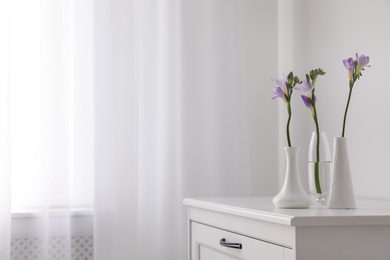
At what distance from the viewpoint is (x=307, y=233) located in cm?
154

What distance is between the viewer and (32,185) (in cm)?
261

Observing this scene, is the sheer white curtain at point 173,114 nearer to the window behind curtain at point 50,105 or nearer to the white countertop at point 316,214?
the window behind curtain at point 50,105

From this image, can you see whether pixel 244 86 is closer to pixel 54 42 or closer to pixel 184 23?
pixel 184 23

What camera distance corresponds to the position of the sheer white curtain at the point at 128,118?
8.54 feet

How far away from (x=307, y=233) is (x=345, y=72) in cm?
108

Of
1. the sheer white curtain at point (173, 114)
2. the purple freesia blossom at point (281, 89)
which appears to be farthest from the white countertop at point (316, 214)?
the sheer white curtain at point (173, 114)

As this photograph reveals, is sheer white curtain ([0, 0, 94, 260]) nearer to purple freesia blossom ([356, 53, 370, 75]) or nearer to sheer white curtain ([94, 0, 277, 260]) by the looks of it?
sheer white curtain ([94, 0, 277, 260])

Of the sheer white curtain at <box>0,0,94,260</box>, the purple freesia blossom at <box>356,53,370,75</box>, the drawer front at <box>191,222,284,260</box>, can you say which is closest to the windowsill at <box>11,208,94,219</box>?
the sheer white curtain at <box>0,0,94,260</box>

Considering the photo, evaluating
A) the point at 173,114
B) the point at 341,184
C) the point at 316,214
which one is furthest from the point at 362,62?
the point at 173,114

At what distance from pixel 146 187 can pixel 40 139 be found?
1.60ft

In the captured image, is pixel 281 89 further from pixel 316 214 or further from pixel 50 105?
pixel 50 105

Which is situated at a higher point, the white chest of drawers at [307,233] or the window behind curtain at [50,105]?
the window behind curtain at [50,105]

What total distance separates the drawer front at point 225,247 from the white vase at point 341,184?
23cm

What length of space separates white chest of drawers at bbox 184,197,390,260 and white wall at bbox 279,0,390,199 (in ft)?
1.21
